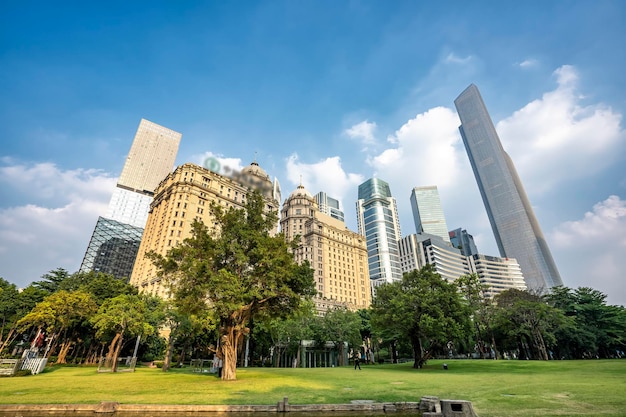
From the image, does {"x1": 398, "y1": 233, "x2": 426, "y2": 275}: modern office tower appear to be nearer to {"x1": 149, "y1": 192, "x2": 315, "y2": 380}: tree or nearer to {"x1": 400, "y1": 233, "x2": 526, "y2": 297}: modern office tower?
{"x1": 400, "y1": 233, "x2": 526, "y2": 297}: modern office tower

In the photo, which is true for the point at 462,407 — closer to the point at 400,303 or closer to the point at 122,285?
the point at 400,303

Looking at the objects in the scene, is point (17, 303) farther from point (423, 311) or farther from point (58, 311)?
point (423, 311)

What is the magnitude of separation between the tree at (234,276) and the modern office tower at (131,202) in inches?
3862

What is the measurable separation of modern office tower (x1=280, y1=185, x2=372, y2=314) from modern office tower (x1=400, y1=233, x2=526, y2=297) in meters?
55.7

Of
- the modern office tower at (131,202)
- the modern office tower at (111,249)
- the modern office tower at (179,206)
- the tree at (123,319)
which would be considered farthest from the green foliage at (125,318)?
the modern office tower at (131,202)

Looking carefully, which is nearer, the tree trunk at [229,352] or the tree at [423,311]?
the tree trunk at [229,352]

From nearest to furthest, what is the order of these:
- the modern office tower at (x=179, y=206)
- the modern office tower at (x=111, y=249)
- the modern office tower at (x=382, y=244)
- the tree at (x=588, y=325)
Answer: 1. the tree at (x=588, y=325)
2. the modern office tower at (x=179, y=206)
3. the modern office tower at (x=111, y=249)
4. the modern office tower at (x=382, y=244)

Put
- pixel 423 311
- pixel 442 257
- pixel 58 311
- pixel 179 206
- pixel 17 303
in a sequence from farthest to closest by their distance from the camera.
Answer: pixel 442 257, pixel 179 206, pixel 17 303, pixel 58 311, pixel 423 311

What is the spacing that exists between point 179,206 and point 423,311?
237 feet

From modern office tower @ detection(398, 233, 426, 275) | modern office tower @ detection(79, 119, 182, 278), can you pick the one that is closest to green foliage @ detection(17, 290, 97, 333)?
modern office tower @ detection(79, 119, 182, 278)

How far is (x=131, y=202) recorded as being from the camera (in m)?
121

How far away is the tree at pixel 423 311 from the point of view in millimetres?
31016

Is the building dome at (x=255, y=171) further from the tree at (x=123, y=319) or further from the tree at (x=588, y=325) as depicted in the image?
the tree at (x=588, y=325)

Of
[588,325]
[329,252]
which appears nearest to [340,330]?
[588,325]
